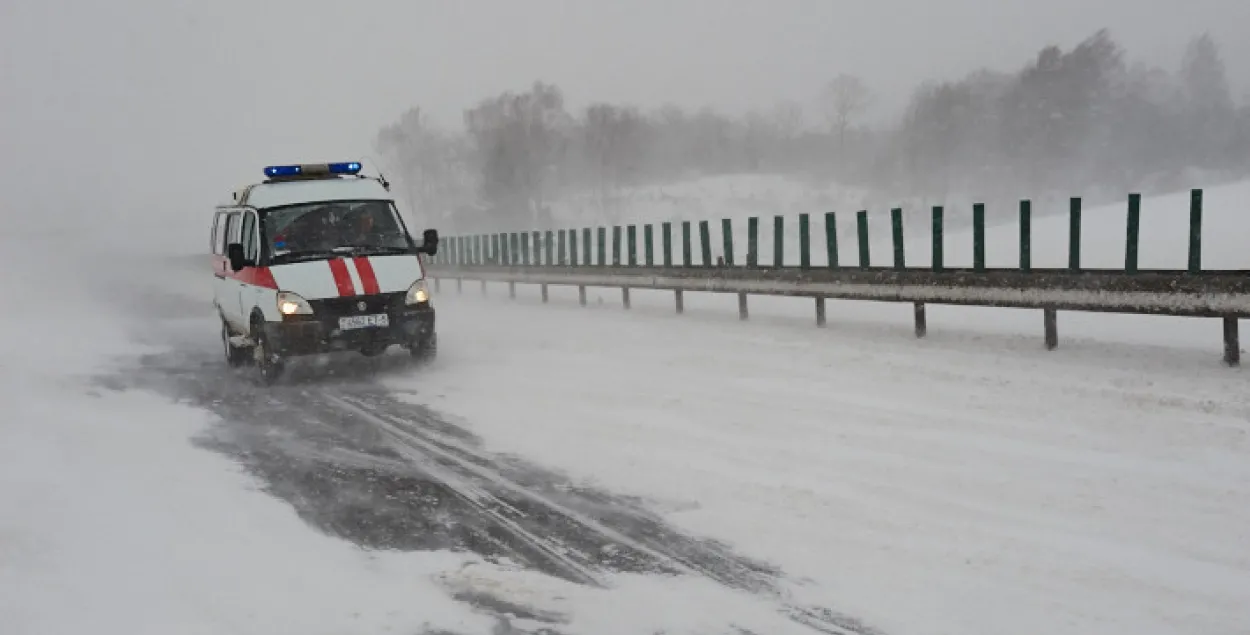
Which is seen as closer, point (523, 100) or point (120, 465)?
point (120, 465)

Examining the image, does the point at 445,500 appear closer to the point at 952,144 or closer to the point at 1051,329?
the point at 1051,329

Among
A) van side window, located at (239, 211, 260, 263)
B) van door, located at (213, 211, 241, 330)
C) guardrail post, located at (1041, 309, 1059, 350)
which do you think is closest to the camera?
guardrail post, located at (1041, 309, 1059, 350)

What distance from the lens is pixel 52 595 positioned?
3973 millimetres

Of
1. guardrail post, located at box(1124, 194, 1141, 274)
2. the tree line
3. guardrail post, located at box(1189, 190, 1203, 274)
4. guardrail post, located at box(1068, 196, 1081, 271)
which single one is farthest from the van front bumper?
the tree line

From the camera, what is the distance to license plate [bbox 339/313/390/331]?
980 cm

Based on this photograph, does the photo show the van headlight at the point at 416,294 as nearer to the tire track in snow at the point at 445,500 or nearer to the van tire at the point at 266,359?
the van tire at the point at 266,359

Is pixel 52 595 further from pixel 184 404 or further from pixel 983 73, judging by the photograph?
pixel 983 73

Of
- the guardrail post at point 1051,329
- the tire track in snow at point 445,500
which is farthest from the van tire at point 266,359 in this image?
the guardrail post at point 1051,329

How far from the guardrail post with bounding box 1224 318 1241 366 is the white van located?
750 centimetres

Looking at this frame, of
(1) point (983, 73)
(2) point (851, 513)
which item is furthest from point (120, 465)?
(1) point (983, 73)

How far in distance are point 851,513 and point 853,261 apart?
32603 millimetres

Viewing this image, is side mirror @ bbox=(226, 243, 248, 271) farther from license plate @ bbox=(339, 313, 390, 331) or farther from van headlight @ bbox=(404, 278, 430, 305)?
van headlight @ bbox=(404, 278, 430, 305)

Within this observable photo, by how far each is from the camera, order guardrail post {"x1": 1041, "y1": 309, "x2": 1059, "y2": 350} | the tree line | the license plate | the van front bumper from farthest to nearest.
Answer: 1. the tree line
2. the license plate
3. the van front bumper
4. guardrail post {"x1": 1041, "y1": 309, "x2": 1059, "y2": 350}

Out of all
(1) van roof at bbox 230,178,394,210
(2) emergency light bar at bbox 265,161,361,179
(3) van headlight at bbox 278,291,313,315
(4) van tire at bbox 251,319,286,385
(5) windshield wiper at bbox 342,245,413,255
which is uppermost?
(2) emergency light bar at bbox 265,161,361,179
